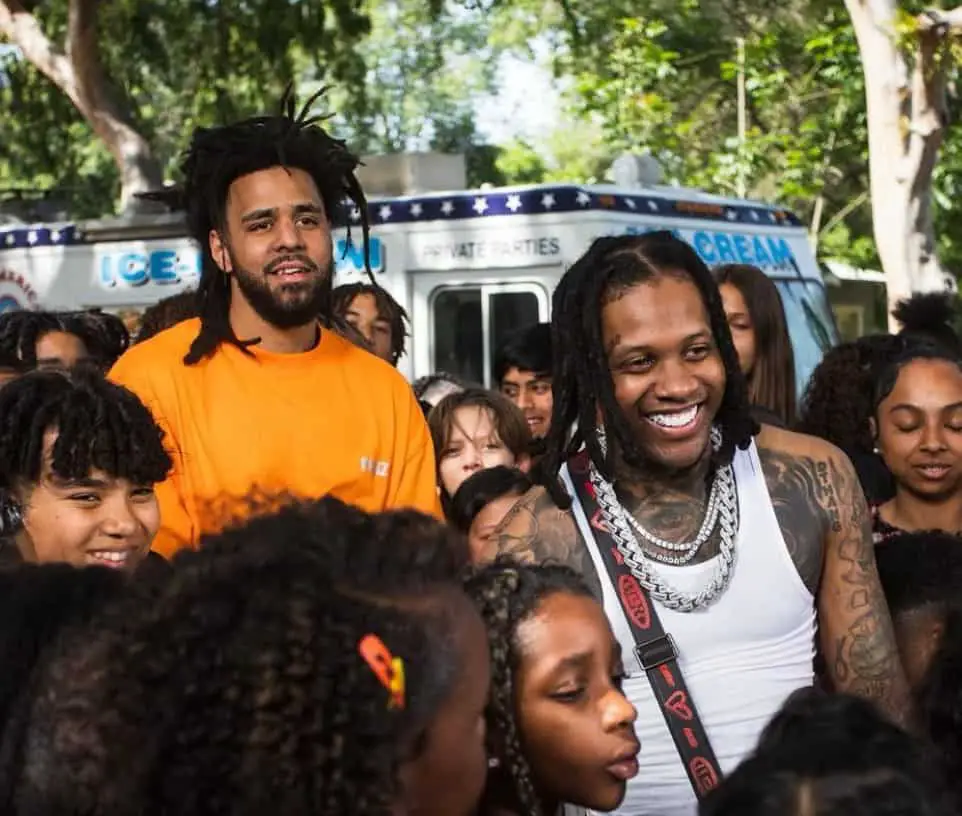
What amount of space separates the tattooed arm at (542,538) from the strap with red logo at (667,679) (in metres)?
0.06

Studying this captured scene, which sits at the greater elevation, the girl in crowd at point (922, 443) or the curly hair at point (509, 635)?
the girl in crowd at point (922, 443)

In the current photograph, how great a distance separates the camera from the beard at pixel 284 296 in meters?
3.97

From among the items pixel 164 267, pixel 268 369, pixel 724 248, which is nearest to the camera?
pixel 268 369

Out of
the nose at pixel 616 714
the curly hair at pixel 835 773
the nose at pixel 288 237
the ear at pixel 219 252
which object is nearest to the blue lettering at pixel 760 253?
the ear at pixel 219 252

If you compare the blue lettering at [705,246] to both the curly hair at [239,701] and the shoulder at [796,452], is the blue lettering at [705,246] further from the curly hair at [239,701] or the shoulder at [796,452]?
the curly hair at [239,701]

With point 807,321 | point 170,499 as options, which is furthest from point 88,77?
point 170,499

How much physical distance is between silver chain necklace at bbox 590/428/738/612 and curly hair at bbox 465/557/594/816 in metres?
0.28

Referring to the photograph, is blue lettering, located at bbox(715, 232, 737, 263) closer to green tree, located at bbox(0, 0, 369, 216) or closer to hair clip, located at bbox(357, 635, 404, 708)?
green tree, located at bbox(0, 0, 369, 216)

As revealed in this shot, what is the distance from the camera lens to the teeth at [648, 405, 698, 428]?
3193 mm

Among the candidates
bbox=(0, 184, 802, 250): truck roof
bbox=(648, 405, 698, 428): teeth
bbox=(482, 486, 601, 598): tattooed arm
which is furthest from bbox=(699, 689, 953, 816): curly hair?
bbox=(0, 184, 802, 250): truck roof

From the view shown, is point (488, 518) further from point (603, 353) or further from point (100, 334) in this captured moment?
point (100, 334)

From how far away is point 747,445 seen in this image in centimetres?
329

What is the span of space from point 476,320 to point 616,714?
7703mm

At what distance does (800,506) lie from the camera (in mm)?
3189
